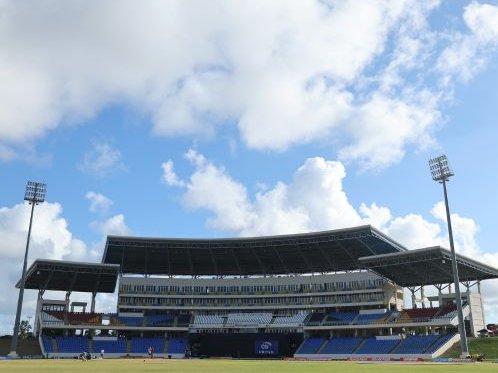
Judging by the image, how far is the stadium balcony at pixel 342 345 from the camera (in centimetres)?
8106

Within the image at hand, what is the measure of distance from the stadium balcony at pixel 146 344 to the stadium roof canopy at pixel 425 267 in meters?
38.1

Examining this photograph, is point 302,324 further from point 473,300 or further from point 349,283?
point 473,300

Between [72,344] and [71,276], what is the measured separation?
38.1 feet

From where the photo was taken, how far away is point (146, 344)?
3553 inches

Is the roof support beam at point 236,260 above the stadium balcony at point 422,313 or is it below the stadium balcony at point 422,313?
above

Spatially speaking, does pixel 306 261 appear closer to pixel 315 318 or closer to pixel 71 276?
pixel 315 318

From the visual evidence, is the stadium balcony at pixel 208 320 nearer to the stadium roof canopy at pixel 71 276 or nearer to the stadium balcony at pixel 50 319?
the stadium roof canopy at pixel 71 276

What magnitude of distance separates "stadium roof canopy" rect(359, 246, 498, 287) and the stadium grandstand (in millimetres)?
174

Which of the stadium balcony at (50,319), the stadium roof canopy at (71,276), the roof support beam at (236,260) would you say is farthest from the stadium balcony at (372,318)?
the stadium balcony at (50,319)

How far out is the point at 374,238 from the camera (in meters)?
83.5

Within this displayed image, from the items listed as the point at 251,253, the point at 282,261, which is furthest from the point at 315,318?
the point at 251,253

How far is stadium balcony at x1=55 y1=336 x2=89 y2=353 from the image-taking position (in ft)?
277

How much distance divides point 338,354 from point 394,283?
61.0 ft

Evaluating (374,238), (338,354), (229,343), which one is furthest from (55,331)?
(374,238)
